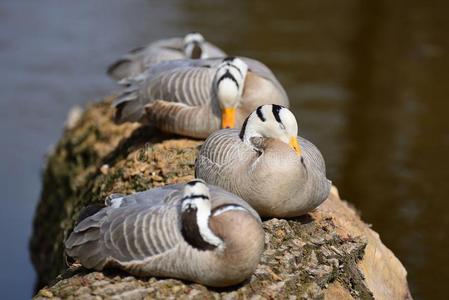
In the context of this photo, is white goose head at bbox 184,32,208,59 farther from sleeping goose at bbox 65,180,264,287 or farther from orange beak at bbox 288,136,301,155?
sleeping goose at bbox 65,180,264,287

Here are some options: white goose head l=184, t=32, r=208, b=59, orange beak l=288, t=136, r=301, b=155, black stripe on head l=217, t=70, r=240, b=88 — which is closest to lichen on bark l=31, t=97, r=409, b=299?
orange beak l=288, t=136, r=301, b=155

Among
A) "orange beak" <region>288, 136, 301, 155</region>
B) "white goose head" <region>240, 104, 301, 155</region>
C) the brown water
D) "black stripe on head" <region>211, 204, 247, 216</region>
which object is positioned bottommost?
the brown water

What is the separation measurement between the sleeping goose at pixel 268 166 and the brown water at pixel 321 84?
119 inches

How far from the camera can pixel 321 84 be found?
13.9 m

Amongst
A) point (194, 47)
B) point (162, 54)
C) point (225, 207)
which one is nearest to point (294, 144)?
point (225, 207)

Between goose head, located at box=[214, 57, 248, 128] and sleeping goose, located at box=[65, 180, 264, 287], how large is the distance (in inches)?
85.9

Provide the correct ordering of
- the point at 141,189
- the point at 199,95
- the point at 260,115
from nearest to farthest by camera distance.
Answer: the point at 260,115 → the point at 141,189 → the point at 199,95

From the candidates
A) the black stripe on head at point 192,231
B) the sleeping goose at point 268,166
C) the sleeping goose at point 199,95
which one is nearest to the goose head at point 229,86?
the sleeping goose at point 199,95

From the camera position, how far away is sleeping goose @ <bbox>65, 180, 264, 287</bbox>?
4.99 meters

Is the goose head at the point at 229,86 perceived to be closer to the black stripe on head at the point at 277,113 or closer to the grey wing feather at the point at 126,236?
the black stripe on head at the point at 277,113

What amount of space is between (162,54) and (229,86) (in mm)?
2366

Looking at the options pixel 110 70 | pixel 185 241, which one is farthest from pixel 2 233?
pixel 185 241

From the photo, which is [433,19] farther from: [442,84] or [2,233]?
[2,233]

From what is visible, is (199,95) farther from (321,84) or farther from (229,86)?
(321,84)
